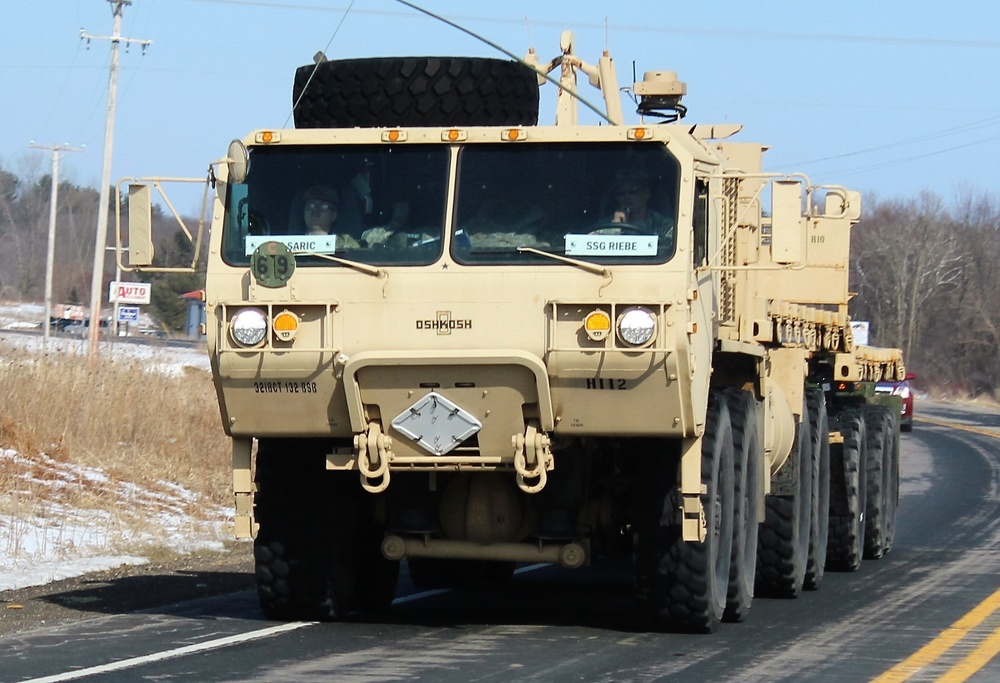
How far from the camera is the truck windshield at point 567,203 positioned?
914 centimetres

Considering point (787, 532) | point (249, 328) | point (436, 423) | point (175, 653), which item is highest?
point (249, 328)

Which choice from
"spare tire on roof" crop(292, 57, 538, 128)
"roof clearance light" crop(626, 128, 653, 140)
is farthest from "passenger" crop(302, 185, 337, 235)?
"roof clearance light" crop(626, 128, 653, 140)

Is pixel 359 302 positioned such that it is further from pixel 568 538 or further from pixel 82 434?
pixel 82 434

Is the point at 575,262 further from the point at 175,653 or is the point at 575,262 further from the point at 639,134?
the point at 175,653

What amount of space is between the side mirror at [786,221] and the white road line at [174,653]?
357cm

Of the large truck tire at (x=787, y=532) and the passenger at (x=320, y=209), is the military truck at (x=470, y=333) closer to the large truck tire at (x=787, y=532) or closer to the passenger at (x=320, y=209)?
the passenger at (x=320, y=209)

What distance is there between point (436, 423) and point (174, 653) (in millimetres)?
1842

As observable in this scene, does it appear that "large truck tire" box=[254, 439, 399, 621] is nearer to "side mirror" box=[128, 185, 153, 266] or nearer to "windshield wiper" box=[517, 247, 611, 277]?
"side mirror" box=[128, 185, 153, 266]

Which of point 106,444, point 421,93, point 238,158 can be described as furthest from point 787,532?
point 106,444

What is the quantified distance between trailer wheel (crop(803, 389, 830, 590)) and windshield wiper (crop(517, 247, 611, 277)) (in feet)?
16.4

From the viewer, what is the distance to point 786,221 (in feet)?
30.0

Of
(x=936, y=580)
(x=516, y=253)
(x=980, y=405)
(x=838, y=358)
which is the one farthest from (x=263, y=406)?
(x=980, y=405)

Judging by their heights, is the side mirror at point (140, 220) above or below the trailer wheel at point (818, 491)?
above

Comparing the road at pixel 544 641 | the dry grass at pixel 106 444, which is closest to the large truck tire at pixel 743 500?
the road at pixel 544 641
